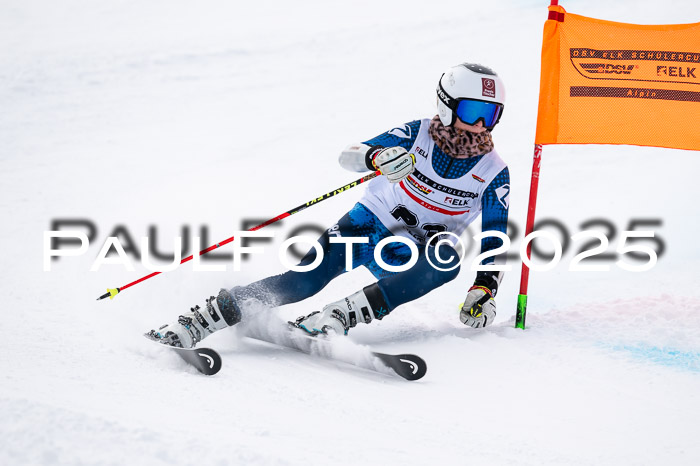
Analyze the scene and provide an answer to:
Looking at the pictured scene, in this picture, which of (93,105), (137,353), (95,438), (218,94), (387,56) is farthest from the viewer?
(387,56)

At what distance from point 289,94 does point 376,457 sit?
25.2ft

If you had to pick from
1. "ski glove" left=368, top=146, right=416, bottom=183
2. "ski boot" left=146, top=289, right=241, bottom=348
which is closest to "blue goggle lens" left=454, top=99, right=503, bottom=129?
"ski glove" left=368, top=146, right=416, bottom=183

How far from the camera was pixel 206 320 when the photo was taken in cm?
325

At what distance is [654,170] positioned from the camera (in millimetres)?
6762

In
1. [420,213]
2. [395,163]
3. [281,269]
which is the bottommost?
[281,269]

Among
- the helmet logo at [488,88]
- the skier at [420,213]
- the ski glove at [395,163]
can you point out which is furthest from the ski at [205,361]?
the helmet logo at [488,88]

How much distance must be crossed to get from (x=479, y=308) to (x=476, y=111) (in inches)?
37.1

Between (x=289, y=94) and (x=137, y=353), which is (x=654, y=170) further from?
(x=137, y=353)

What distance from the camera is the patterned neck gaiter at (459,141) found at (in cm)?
347

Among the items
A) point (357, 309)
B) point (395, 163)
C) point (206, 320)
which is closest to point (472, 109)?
point (395, 163)

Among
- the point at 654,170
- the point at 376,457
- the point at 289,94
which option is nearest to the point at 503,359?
the point at 376,457

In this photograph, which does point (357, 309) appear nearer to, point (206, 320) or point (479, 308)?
point (479, 308)

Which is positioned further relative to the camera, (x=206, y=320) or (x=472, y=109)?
(x=472, y=109)

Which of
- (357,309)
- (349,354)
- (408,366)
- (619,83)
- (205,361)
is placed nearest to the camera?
(205,361)
